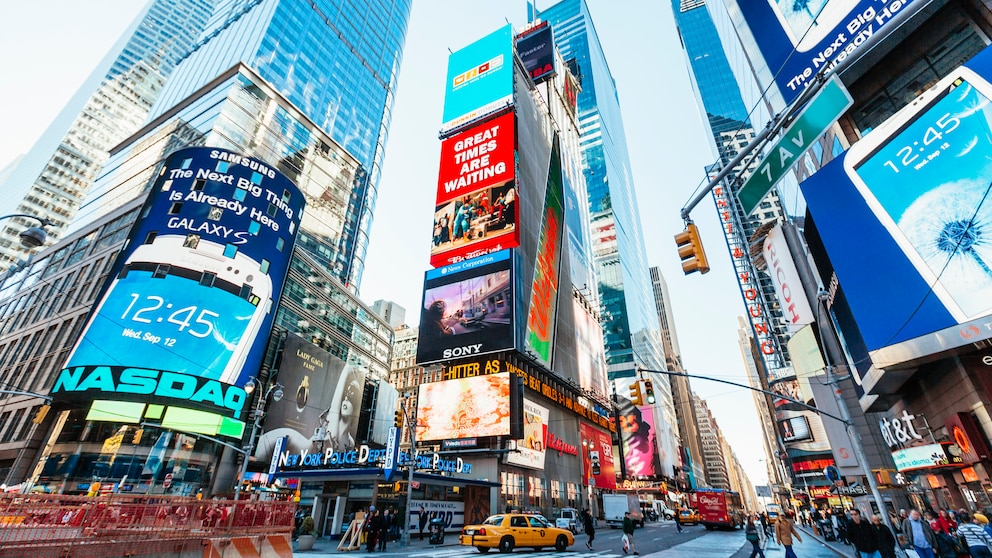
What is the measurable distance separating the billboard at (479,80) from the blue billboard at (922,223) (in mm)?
51670

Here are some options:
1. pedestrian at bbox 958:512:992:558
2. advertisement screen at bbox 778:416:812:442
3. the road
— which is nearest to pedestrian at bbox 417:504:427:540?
the road

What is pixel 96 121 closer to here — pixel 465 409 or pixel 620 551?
pixel 465 409

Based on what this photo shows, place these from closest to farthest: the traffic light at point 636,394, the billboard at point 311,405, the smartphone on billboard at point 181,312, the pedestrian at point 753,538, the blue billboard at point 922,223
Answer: the traffic light at point 636,394, the blue billboard at point 922,223, the pedestrian at point 753,538, the smartphone on billboard at point 181,312, the billboard at point 311,405

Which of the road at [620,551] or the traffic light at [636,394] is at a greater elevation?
the traffic light at [636,394]

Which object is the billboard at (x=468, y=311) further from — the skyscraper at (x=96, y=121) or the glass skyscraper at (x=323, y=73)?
the skyscraper at (x=96, y=121)

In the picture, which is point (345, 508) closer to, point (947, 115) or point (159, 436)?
point (159, 436)

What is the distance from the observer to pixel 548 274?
60.7 meters

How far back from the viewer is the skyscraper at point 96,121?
10875 centimetres

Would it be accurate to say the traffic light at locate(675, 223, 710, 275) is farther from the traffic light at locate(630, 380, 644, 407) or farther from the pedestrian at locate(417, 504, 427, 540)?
the pedestrian at locate(417, 504, 427, 540)

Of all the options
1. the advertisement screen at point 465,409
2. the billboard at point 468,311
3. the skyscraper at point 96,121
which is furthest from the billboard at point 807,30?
the skyscraper at point 96,121

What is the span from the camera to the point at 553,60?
10069cm

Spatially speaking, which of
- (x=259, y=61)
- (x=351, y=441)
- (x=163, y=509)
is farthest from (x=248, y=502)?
(x=259, y=61)

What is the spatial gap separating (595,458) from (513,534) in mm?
49590

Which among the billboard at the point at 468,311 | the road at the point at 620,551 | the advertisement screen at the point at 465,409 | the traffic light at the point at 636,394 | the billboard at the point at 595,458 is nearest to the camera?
the traffic light at the point at 636,394
